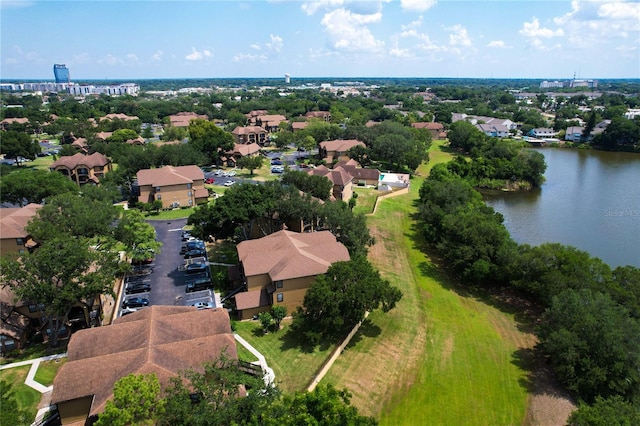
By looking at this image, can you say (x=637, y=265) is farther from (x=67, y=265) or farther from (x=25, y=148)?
(x=25, y=148)

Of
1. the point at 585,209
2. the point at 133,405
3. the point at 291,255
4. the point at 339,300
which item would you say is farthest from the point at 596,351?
the point at 585,209

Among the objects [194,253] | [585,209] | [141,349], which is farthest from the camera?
[585,209]

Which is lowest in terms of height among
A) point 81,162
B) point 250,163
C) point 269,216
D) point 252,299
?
point 252,299

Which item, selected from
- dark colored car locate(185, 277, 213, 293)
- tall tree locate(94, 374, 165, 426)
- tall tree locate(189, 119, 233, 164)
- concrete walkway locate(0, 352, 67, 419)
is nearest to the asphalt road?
dark colored car locate(185, 277, 213, 293)

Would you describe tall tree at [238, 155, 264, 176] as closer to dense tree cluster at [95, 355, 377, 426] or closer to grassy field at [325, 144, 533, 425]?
grassy field at [325, 144, 533, 425]

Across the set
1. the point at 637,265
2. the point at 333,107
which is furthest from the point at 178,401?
the point at 333,107

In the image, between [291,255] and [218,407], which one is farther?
[291,255]

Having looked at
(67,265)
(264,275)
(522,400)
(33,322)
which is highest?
(67,265)

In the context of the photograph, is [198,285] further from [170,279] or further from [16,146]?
[16,146]
